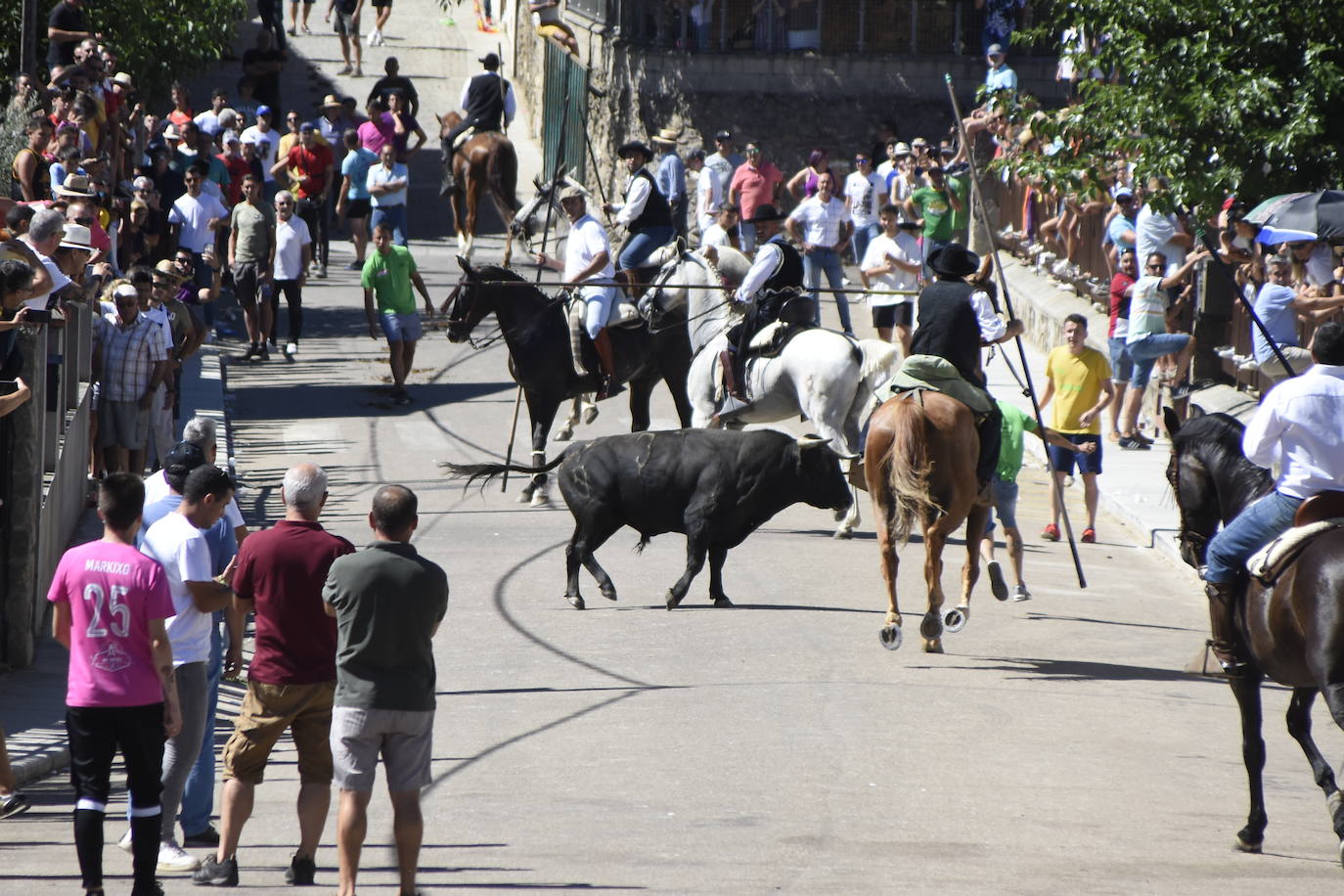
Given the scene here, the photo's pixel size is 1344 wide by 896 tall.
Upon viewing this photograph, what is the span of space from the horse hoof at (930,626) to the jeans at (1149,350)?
27.4 feet

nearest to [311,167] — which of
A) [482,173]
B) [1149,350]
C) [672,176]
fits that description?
[482,173]

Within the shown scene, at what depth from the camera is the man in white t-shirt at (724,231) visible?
77.1ft

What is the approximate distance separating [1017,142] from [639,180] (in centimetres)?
698

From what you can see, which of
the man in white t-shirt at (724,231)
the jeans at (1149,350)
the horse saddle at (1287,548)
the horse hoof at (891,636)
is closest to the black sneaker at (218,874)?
the horse saddle at (1287,548)

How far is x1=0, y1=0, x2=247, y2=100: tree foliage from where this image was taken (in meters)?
26.4

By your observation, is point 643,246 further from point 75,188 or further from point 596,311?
point 75,188

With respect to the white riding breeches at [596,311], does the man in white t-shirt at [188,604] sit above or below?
below

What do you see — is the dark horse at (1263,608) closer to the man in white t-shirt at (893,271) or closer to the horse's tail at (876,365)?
the horse's tail at (876,365)

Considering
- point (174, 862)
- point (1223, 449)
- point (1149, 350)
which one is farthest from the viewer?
point (1149, 350)

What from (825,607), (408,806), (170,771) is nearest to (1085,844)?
(408,806)

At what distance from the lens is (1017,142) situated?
25281mm

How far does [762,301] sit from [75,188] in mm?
5975

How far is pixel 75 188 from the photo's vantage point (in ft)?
55.3

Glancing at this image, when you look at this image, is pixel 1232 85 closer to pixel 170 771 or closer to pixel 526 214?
pixel 526 214
